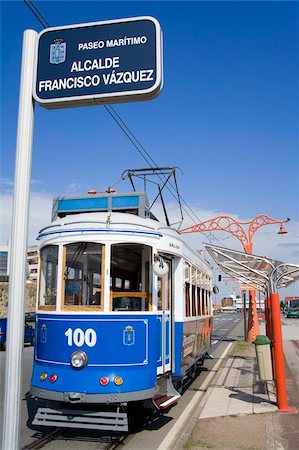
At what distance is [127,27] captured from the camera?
14.8 feet

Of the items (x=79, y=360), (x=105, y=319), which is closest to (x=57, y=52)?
(x=105, y=319)

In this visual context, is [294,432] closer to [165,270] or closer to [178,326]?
[178,326]

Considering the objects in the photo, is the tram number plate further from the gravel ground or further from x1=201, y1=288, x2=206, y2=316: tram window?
x1=201, y1=288, x2=206, y2=316: tram window

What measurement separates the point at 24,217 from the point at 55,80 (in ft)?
4.69

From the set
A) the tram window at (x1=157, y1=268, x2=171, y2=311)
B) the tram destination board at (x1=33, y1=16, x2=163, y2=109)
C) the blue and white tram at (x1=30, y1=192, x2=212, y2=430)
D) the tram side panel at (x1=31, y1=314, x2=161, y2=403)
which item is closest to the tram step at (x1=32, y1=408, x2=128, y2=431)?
the blue and white tram at (x1=30, y1=192, x2=212, y2=430)

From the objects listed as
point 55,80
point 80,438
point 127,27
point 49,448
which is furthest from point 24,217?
point 80,438

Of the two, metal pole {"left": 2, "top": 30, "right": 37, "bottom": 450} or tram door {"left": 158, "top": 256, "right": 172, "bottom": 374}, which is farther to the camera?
tram door {"left": 158, "top": 256, "right": 172, "bottom": 374}

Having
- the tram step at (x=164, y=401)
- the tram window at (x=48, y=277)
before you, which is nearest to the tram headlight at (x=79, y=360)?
the tram window at (x=48, y=277)

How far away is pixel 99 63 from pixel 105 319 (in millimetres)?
3578

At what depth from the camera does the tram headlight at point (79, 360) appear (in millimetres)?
6340

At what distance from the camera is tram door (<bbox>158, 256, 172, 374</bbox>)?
737 centimetres

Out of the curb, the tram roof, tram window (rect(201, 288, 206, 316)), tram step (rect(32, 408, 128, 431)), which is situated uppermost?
the tram roof

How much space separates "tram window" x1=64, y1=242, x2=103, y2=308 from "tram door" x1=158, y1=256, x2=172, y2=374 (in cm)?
114

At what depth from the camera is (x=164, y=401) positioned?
6.98 m
